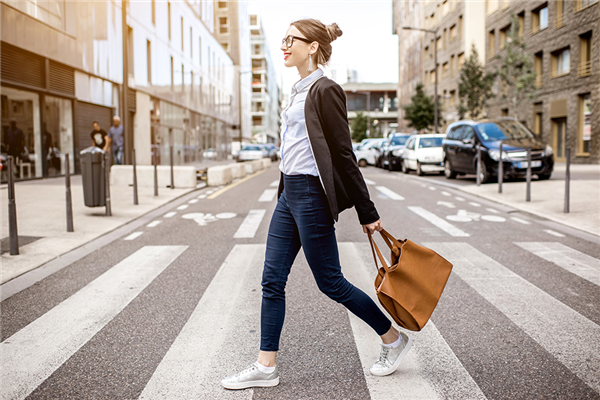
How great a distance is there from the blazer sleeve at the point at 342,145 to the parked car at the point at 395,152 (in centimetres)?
2254

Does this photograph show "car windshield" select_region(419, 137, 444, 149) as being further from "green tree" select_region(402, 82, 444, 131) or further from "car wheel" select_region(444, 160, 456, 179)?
"green tree" select_region(402, 82, 444, 131)

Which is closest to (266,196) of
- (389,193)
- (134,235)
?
(389,193)

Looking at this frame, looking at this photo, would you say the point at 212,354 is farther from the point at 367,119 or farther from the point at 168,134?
the point at 367,119

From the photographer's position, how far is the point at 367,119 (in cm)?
9356

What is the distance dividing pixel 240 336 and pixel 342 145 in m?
1.56

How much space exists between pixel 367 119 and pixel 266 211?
8466 centimetres

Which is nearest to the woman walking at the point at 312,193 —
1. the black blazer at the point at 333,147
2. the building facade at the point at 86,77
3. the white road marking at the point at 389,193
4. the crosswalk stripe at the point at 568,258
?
the black blazer at the point at 333,147

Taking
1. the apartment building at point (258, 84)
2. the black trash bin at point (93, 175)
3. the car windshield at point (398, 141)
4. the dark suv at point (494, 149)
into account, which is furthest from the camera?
the apartment building at point (258, 84)

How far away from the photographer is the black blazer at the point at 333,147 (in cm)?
281

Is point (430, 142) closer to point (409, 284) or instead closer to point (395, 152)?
point (395, 152)

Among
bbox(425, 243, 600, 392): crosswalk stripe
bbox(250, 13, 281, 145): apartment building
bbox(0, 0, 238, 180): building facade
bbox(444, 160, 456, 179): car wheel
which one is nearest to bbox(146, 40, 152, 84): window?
bbox(0, 0, 238, 180): building facade

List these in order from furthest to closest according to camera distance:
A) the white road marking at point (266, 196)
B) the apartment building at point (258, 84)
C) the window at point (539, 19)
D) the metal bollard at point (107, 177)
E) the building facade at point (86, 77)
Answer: the apartment building at point (258, 84) → the window at point (539, 19) → the building facade at point (86, 77) → the white road marking at point (266, 196) → the metal bollard at point (107, 177)

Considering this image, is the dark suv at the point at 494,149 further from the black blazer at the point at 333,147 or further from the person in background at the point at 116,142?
the black blazer at the point at 333,147

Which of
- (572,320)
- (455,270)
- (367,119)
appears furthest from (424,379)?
(367,119)
